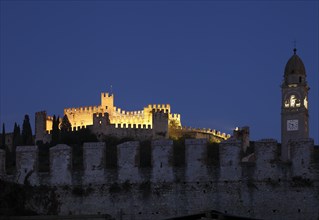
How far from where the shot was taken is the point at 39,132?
444 ft

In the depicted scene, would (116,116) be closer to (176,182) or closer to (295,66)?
(295,66)

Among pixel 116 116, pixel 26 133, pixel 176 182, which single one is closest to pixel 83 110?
pixel 116 116

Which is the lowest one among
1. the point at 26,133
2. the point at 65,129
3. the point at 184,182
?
the point at 184,182

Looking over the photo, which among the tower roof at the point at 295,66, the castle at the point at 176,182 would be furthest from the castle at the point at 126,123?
the castle at the point at 176,182

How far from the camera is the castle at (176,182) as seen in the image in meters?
43.4

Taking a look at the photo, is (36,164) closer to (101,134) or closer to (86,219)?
(86,219)

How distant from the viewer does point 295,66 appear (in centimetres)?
13050

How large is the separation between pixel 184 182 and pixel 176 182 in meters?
0.38

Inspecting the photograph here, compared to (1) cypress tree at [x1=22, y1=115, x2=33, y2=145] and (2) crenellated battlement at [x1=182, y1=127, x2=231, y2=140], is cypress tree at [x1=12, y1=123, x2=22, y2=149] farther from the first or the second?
(2) crenellated battlement at [x1=182, y1=127, x2=231, y2=140]

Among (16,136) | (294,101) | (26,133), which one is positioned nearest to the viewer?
(16,136)

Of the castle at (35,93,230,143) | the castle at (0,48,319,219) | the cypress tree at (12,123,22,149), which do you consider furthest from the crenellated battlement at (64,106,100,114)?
the castle at (0,48,319,219)

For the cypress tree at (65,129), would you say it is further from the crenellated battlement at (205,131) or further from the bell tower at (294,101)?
the bell tower at (294,101)

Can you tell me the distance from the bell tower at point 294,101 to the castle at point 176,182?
84340 millimetres

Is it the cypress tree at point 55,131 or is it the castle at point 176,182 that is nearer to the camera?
the castle at point 176,182
